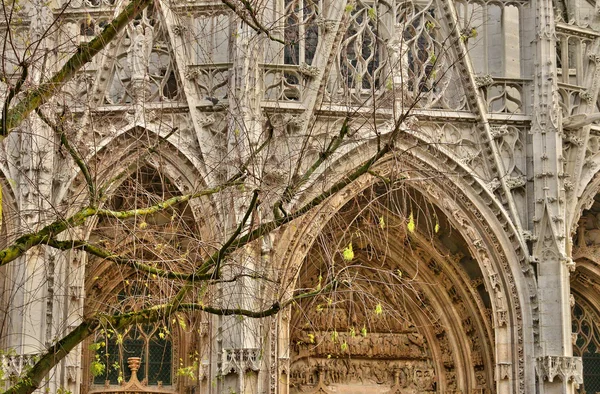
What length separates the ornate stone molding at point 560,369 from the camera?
19.2 m

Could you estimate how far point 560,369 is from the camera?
19.2 meters

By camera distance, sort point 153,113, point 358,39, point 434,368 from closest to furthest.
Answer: point 153,113 < point 358,39 < point 434,368

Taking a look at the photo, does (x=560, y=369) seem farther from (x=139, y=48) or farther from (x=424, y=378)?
(x=139, y=48)

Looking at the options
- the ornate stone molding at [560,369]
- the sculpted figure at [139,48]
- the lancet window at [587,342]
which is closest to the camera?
the ornate stone molding at [560,369]

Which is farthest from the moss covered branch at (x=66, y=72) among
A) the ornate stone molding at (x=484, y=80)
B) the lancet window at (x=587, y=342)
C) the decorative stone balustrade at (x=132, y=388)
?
the lancet window at (x=587, y=342)

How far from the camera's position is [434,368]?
21.9 meters

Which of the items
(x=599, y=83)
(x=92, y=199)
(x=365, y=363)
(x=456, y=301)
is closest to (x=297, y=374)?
(x=365, y=363)

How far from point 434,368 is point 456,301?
1274mm

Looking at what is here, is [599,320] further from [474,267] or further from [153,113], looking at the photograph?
[153,113]

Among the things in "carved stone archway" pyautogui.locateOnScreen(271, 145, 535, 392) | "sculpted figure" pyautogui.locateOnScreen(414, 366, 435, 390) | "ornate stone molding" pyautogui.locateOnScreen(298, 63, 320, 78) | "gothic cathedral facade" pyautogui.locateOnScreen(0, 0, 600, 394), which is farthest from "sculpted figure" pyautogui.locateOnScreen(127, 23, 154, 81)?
"sculpted figure" pyautogui.locateOnScreen(414, 366, 435, 390)

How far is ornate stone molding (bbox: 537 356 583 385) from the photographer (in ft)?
63.0

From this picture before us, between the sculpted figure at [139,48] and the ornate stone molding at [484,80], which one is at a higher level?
the sculpted figure at [139,48]

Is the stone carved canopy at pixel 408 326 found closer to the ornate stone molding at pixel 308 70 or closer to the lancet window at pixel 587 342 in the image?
the ornate stone molding at pixel 308 70

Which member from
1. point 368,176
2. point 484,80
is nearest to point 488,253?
point 368,176
